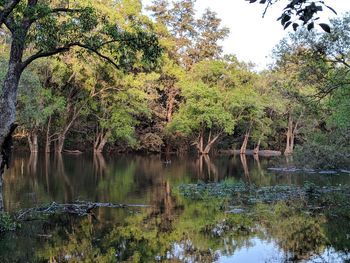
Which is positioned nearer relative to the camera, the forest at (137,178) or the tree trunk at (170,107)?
the forest at (137,178)

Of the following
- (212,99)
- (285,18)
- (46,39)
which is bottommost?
(285,18)

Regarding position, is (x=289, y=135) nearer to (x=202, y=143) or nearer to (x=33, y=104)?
(x=202, y=143)

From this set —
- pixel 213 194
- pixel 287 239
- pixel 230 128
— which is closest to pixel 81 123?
pixel 230 128

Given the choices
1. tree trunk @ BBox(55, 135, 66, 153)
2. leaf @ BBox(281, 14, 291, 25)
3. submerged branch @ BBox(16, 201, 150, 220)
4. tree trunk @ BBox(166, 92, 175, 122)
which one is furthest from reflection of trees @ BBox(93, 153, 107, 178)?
leaf @ BBox(281, 14, 291, 25)

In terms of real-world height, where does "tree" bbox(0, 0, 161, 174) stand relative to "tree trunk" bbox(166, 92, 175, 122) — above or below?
below

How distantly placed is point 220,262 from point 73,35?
7.51m

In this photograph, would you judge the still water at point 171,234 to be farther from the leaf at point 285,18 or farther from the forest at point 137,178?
the leaf at point 285,18

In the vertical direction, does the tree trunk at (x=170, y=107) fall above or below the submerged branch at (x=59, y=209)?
above

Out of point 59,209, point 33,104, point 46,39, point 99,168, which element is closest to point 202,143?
point 33,104

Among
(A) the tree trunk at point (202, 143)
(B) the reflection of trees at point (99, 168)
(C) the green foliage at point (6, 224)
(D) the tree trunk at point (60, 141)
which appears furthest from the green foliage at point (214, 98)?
(C) the green foliage at point (6, 224)

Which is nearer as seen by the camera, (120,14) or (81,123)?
(120,14)

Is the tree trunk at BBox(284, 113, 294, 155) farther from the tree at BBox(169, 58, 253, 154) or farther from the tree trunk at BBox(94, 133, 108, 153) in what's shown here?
the tree trunk at BBox(94, 133, 108, 153)

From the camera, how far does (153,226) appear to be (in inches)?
473

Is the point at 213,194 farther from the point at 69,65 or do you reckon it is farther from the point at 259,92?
the point at 259,92
